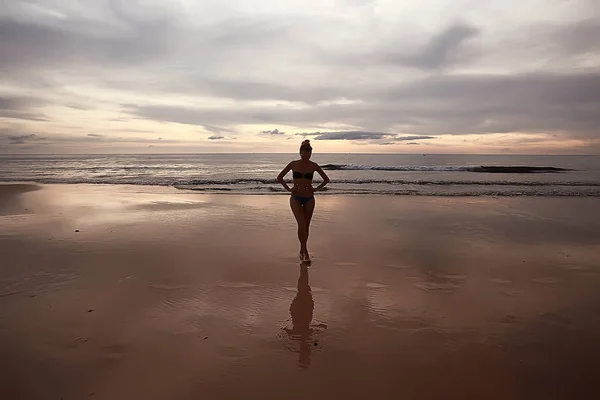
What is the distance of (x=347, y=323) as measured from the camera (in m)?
4.36

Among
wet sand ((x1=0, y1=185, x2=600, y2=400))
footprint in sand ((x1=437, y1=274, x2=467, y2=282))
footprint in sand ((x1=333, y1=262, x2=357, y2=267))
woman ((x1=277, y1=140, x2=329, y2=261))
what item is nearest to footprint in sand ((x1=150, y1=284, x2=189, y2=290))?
wet sand ((x1=0, y1=185, x2=600, y2=400))

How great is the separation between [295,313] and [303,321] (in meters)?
0.25

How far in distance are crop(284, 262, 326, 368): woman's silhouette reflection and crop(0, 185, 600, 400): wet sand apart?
2cm

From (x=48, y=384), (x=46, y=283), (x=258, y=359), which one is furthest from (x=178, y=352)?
(x=46, y=283)

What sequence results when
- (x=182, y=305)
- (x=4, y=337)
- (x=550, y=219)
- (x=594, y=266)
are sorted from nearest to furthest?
(x=4, y=337) → (x=182, y=305) → (x=594, y=266) → (x=550, y=219)

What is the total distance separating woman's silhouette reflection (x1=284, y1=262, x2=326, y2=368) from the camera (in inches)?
147

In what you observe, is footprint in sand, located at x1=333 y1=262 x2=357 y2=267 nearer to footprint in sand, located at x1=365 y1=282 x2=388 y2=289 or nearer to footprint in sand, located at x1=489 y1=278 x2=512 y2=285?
footprint in sand, located at x1=365 y1=282 x2=388 y2=289

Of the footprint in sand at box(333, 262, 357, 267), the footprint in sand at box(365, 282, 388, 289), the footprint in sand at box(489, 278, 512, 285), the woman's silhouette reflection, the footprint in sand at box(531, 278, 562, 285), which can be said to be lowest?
the woman's silhouette reflection

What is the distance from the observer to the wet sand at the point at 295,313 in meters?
3.27

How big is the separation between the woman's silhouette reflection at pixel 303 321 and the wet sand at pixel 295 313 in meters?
0.02

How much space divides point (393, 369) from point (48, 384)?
308 centimetres

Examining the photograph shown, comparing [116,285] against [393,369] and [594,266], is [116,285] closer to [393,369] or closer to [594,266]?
[393,369]

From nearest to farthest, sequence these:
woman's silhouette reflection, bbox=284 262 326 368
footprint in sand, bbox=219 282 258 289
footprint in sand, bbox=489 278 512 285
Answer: woman's silhouette reflection, bbox=284 262 326 368
footprint in sand, bbox=219 282 258 289
footprint in sand, bbox=489 278 512 285

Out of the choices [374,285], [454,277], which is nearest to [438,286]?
[454,277]
